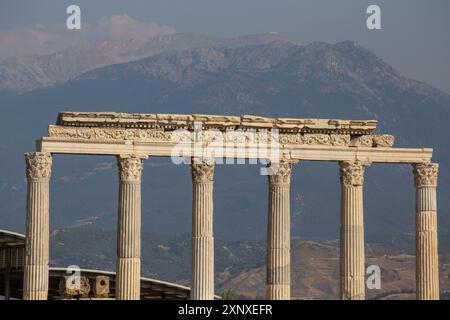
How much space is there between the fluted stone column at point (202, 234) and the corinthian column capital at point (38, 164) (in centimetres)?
826

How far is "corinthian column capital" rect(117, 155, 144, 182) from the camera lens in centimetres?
8669

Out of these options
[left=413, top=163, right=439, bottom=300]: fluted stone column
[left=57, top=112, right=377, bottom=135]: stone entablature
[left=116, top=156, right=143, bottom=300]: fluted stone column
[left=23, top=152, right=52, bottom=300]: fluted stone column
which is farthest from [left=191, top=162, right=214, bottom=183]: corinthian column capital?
[left=413, top=163, right=439, bottom=300]: fluted stone column

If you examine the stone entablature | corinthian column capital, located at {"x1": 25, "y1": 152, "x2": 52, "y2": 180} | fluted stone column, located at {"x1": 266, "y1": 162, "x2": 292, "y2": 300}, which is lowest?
fluted stone column, located at {"x1": 266, "y1": 162, "x2": 292, "y2": 300}

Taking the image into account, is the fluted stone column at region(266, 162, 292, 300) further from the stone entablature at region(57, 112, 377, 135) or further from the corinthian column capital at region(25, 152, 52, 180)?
the corinthian column capital at region(25, 152, 52, 180)

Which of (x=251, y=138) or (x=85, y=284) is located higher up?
(x=251, y=138)

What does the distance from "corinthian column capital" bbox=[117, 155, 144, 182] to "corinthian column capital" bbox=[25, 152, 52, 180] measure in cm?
406

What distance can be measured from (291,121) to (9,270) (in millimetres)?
28358

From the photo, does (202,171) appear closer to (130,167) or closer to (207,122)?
(207,122)

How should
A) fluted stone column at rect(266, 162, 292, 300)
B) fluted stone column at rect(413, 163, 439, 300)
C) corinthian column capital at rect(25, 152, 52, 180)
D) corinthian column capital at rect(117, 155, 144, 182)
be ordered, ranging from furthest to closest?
1. fluted stone column at rect(413, 163, 439, 300)
2. fluted stone column at rect(266, 162, 292, 300)
3. corinthian column capital at rect(117, 155, 144, 182)
4. corinthian column capital at rect(25, 152, 52, 180)

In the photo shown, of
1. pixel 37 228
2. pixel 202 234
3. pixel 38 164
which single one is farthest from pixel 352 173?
pixel 37 228
